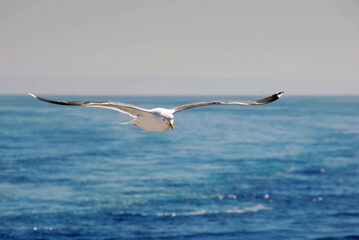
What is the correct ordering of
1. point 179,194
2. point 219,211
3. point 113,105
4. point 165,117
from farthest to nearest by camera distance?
point 179,194, point 219,211, point 165,117, point 113,105

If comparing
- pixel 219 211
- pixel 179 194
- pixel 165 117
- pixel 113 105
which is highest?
pixel 113 105

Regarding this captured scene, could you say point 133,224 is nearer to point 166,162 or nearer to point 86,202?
point 86,202

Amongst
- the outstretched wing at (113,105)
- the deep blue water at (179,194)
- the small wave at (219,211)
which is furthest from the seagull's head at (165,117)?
the small wave at (219,211)

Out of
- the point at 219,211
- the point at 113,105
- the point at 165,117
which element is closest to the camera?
the point at 113,105

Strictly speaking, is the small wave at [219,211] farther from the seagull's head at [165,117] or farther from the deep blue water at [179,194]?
the seagull's head at [165,117]

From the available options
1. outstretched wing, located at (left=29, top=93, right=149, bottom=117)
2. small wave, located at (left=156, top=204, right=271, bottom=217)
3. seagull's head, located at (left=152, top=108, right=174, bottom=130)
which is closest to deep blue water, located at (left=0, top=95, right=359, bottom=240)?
small wave, located at (left=156, top=204, right=271, bottom=217)

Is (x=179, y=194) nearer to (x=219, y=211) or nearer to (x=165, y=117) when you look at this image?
(x=219, y=211)

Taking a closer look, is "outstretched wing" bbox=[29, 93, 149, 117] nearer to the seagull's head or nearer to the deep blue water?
the seagull's head

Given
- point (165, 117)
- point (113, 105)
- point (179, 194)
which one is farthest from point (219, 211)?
point (113, 105)

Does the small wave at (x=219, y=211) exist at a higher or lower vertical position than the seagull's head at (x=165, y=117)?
lower

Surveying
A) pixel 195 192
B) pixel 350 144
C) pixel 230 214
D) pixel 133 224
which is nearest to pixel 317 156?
pixel 350 144

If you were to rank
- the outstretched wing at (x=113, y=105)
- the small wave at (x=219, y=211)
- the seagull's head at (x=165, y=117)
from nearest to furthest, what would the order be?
the outstretched wing at (x=113, y=105) < the seagull's head at (x=165, y=117) < the small wave at (x=219, y=211)

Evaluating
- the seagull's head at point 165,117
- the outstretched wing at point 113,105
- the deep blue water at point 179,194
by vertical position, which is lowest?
the deep blue water at point 179,194

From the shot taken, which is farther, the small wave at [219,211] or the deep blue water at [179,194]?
the small wave at [219,211]
